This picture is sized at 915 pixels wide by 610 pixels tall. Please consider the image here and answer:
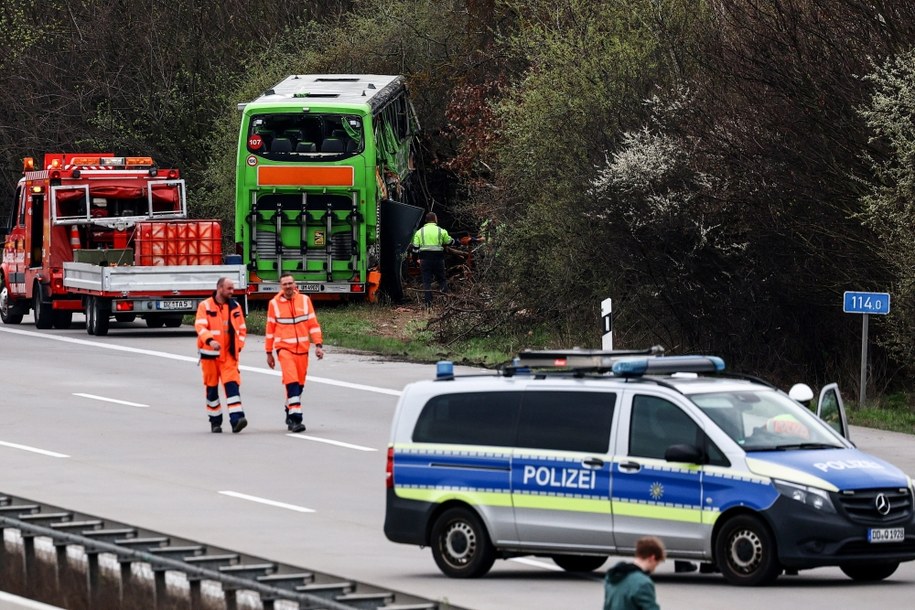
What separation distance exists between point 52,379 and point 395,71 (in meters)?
20.5

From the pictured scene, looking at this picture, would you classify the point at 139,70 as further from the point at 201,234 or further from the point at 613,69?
the point at 613,69

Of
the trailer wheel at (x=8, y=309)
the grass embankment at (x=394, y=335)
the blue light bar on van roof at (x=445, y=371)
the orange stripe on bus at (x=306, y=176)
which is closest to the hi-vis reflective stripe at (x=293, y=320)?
the blue light bar on van roof at (x=445, y=371)

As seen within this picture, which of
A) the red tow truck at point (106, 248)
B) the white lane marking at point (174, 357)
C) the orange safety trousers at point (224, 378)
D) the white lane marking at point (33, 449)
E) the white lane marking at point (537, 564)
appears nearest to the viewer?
the white lane marking at point (537, 564)

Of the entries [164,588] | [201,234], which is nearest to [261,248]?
[201,234]

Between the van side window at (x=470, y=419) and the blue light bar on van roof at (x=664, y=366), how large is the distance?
0.82 metres

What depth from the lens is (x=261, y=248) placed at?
37.0m

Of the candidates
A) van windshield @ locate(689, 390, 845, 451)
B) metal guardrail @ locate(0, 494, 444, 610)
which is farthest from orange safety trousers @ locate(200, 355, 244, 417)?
van windshield @ locate(689, 390, 845, 451)

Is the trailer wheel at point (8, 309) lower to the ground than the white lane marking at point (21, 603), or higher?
higher

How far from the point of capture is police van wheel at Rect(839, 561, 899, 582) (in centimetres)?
1333

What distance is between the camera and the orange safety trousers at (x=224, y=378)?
2094cm

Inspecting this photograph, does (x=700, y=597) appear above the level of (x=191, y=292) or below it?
below

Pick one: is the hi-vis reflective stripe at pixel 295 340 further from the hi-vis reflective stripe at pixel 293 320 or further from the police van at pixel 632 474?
the police van at pixel 632 474

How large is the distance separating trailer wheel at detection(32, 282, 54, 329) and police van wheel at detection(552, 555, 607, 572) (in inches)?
921

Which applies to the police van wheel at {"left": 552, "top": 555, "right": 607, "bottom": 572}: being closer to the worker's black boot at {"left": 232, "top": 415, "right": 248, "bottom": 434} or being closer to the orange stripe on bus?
the worker's black boot at {"left": 232, "top": 415, "right": 248, "bottom": 434}
